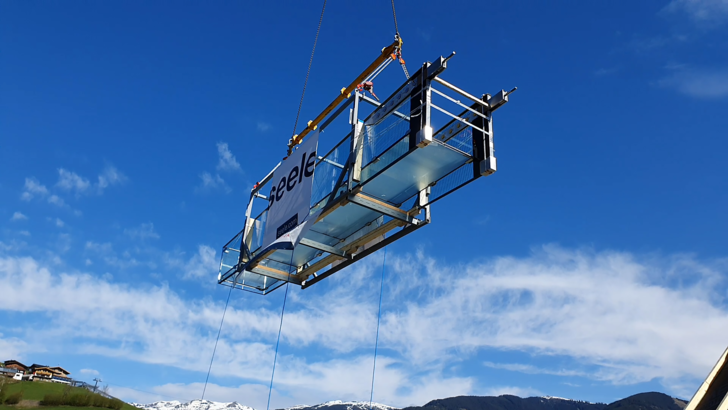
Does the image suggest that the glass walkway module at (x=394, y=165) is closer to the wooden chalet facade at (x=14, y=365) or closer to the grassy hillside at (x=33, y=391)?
the grassy hillside at (x=33, y=391)

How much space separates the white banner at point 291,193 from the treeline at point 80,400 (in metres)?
79.8

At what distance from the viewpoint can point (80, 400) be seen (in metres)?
82.6

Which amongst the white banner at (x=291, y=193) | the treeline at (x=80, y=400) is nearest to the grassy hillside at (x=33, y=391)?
the treeline at (x=80, y=400)

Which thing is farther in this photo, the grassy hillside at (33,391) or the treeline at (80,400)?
the treeline at (80,400)

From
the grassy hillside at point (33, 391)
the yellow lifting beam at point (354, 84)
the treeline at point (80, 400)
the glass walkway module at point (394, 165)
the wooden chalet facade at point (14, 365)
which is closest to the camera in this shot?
the glass walkway module at point (394, 165)

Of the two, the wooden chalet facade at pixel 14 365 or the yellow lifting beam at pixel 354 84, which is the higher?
the yellow lifting beam at pixel 354 84

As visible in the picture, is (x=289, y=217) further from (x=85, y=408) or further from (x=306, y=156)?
(x=85, y=408)

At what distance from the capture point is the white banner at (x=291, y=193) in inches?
606

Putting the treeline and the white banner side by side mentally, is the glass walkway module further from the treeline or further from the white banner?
the treeline

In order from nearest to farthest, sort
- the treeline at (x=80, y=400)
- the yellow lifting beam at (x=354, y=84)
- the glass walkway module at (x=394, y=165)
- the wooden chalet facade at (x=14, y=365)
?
the glass walkway module at (x=394, y=165) → the yellow lifting beam at (x=354, y=84) → the treeline at (x=80, y=400) → the wooden chalet facade at (x=14, y=365)

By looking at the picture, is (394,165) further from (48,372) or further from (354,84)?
(48,372)

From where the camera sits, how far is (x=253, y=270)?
18.6 meters

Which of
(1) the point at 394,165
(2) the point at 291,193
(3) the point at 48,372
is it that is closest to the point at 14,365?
(3) the point at 48,372

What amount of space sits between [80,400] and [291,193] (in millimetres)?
83175
